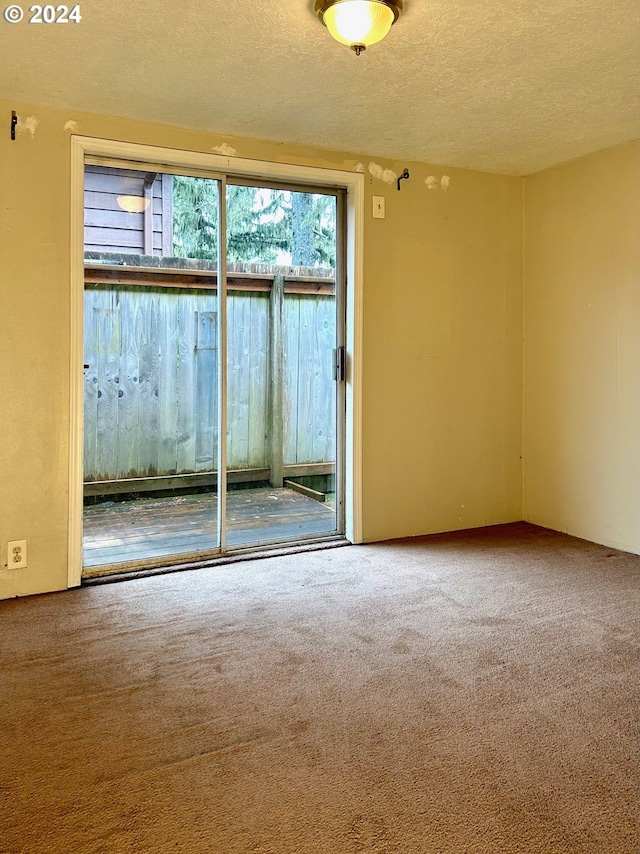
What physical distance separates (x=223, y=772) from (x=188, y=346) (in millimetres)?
2399

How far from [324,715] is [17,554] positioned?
1.81m

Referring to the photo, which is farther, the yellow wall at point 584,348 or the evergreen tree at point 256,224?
the yellow wall at point 584,348

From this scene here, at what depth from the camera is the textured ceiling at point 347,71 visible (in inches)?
88.0

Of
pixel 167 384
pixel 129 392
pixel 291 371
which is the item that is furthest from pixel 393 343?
pixel 129 392

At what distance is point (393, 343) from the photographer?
393 centimetres

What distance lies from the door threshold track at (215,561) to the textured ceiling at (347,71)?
2287 mm

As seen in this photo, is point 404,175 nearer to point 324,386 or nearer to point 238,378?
point 324,386

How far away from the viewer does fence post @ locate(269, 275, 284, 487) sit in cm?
379

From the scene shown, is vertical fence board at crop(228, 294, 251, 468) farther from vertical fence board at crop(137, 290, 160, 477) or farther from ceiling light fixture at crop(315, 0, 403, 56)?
ceiling light fixture at crop(315, 0, 403, 56)

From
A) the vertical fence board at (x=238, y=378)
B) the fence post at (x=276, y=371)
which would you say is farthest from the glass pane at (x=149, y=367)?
the fence post at (x=276, y=371)

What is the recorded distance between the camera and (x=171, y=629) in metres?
2.65

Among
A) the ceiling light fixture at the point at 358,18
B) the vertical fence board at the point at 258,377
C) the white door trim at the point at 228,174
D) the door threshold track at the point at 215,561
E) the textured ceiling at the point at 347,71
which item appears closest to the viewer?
the ceiling light fixture at the point at 358,18

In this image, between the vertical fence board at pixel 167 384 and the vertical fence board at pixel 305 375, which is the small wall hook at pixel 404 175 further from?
the vertical fence board at pixel 167 384

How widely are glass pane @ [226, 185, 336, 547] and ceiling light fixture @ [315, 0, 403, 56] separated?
4.98ft
